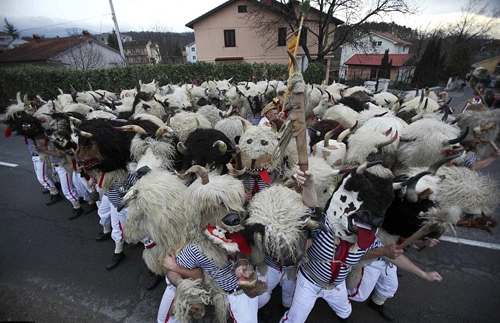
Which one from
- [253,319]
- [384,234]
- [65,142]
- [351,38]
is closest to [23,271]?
[65,142]

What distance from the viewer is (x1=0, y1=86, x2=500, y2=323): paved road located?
10.4ft

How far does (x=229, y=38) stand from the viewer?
26.2m

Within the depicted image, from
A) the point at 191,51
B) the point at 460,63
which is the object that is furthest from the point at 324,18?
the point at 191,51

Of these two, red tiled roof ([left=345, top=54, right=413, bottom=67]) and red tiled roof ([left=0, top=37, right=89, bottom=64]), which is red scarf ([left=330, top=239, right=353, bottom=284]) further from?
red tiled roof ([left=345, top=54, right=413, bottom=67])

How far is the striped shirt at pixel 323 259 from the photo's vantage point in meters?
2.18

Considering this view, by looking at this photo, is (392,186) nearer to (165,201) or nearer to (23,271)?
(165,201)

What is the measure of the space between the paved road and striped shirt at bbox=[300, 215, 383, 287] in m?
1.23

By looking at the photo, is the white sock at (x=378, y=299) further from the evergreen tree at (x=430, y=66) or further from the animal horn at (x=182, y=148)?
the evergreen tree at (x=430, y=66)

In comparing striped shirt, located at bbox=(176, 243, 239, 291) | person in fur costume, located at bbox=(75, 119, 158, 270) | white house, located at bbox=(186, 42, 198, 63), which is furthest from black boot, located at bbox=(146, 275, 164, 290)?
white house, located at bbox=(186, 42, 198, 63)

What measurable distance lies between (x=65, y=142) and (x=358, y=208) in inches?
185

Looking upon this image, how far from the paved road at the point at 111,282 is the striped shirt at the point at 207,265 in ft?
4.58

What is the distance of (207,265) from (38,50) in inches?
1301

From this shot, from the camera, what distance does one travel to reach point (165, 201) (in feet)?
7.00

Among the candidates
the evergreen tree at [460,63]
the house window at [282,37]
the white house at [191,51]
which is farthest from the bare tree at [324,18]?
the white house at [191,51]
